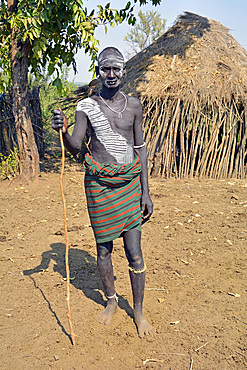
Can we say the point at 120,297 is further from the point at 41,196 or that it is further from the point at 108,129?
the point at 41,196

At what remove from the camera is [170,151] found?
7.81 m

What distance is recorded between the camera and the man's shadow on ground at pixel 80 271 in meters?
3.19

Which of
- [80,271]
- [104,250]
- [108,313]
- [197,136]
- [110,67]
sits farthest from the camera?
[197,136]

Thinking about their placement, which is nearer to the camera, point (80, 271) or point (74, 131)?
point (74, 131)

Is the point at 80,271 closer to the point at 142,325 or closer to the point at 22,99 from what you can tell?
the point at 142,325

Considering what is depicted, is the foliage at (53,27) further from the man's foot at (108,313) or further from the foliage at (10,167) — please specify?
the man's foot at (108,313)

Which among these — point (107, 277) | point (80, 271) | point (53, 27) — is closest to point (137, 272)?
point (107, 277)

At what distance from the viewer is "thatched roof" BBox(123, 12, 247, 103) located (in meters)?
7.79

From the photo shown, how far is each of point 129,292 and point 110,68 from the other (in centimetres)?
199

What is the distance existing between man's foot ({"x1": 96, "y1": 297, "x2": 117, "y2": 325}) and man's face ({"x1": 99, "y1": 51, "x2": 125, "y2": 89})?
5.48 ft

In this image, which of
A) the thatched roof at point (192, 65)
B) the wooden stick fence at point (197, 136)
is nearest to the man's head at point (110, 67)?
the wooden stick fence at point (197, 136)

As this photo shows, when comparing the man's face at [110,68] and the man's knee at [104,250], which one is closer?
the man's face at [110,68]

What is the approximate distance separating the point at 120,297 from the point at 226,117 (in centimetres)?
565

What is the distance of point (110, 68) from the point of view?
248 centimetres
